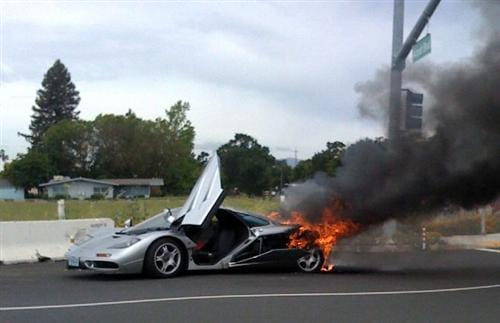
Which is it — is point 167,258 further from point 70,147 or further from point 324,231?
point 70,147

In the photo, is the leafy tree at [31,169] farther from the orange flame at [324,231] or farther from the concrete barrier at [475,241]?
the orange flame at [324,231]

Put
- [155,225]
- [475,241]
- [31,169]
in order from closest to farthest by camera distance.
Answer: [155,225]
[475,241]
[31,169]

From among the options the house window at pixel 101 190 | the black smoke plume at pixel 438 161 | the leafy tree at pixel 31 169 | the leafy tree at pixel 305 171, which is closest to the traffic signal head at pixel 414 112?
the black smoke plume at pixel 438 161

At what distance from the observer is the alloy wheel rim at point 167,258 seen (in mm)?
10359

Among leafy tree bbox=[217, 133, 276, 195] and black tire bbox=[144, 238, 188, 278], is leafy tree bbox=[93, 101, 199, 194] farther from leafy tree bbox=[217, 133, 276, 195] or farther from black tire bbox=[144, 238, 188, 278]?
black tire bbox=[144, 238, 188, 278]

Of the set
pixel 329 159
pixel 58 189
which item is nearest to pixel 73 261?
pixel 329 159

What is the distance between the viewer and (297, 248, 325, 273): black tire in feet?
37.9

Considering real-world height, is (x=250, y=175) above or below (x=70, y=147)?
below

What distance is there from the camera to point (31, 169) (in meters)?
101

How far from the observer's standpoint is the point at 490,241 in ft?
63.1

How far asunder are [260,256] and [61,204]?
8.11 meters

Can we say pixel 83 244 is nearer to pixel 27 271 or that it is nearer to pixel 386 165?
pixel 27 271

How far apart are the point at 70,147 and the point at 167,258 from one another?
9534 centimetres

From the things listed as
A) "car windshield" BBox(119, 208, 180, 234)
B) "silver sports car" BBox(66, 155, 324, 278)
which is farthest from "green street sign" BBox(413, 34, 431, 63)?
"car windshield" BBox(119, 208, 180, 234)
